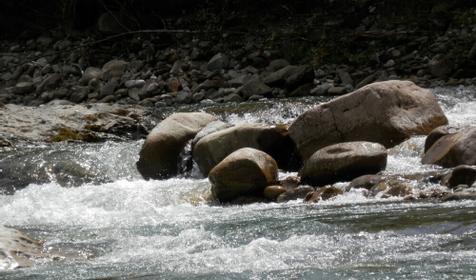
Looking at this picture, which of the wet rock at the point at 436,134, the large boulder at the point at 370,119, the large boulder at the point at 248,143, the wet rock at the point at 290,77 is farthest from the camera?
the wet rock at the point at 290,77

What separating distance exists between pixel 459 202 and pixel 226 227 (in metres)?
1.70

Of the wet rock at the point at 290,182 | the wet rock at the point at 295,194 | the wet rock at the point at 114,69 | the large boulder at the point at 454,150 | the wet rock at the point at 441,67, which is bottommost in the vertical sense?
the wet rock at the point at 114,69

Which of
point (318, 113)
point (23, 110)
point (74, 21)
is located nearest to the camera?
point (318, 113)

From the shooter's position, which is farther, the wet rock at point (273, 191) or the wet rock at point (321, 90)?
the wet rock at point (321, 90)

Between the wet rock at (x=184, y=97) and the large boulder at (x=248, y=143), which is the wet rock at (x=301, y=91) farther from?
the large boulder at (x=248, y=143)

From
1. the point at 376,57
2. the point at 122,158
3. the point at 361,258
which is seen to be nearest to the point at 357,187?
the point at 361,258

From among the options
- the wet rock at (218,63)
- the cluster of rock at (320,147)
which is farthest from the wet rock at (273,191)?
the wet rock at (218,63)

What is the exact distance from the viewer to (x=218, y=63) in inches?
586

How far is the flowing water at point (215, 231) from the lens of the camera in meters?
4.18

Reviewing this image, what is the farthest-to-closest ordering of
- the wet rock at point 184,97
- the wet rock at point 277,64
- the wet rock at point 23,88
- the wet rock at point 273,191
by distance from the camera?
the wet rock at point 23,88 < the wet rock at point 277,64 < the wet rock at point 184,97 < the wet rock at point 273,191

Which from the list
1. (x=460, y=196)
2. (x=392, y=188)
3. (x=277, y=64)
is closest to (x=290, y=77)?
(x=277, y=64)

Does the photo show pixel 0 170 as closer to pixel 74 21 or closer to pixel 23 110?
pixel 23 110

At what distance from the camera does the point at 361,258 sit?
14.0ft

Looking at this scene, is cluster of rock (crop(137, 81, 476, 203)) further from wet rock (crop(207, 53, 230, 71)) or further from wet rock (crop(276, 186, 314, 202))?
wet rock (crop(207, 53, 230, 71))
